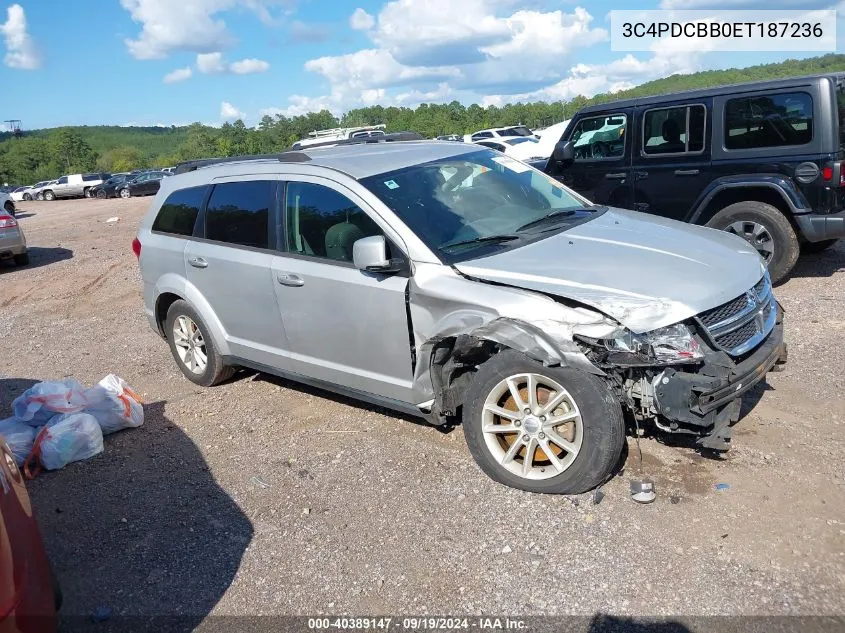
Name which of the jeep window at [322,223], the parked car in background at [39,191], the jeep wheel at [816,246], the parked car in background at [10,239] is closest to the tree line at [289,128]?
the parked car in background at [39,191]

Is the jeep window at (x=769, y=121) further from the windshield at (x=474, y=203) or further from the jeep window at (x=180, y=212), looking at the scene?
the jeep window at (x=180, y=212)

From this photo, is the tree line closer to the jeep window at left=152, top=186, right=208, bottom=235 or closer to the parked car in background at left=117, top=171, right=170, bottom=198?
the parked car in background at left=117, top=171, right=170, bottom=198

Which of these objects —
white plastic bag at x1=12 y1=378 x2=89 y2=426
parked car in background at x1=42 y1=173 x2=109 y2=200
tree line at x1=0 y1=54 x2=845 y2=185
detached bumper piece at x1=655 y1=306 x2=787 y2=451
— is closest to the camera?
detached bumper piece at x1=655 y1=306 x2=787 y2=451

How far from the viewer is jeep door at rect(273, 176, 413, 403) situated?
13.7 ft

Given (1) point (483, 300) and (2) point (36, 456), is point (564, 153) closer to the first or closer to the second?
(1) point (483, 300)

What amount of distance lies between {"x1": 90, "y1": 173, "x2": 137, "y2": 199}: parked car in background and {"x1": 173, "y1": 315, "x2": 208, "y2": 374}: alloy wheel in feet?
123

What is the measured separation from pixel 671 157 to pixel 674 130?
0.96 feet

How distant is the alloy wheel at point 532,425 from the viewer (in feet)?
11.8

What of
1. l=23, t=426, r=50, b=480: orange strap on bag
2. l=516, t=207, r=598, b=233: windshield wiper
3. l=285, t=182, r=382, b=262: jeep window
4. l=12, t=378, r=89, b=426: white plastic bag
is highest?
l=285, t=182, r=382, b=262: jeep window

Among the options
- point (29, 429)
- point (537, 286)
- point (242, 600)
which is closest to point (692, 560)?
point (537, 286)

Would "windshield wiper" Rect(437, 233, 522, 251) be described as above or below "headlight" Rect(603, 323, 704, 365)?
above

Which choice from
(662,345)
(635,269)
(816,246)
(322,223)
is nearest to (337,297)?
(322,223)

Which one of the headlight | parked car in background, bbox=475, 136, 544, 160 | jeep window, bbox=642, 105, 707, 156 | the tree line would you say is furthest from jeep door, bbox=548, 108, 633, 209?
the tree line

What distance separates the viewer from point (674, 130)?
7.67 m
